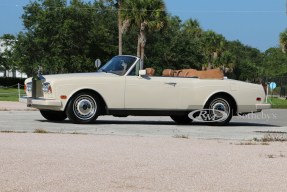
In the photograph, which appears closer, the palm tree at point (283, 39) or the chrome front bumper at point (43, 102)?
the chrome front bumper at point (43, 102)

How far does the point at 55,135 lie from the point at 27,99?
372 cm

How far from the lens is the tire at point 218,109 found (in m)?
14.1

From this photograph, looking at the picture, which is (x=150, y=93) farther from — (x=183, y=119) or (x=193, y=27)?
(x=193, y=27)

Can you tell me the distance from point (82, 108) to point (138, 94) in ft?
4.28

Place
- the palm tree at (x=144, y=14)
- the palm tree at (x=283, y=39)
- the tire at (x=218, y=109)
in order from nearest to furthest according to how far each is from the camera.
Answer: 1. the tire at (x=218, y=109)
2. the palm tree at (x=144, y=14)
3. the palm tree at (x=283, y=39)

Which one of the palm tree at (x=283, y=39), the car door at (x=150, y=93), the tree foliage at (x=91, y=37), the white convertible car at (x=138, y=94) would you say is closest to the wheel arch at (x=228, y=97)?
the white convertible car at (x=138, y=94)

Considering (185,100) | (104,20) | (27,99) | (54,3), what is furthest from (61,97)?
(104,20)

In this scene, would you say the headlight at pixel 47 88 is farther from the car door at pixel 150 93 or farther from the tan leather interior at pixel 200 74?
the tan leather interior at pixel 200 74

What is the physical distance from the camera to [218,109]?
1410cm

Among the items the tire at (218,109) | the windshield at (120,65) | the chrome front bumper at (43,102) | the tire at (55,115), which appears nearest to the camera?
the chrome front bumper at (43,102)

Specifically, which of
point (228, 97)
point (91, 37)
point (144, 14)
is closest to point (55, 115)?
point (228, 97)

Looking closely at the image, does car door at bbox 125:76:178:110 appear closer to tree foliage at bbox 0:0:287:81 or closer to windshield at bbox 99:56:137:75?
windshield at bbox 99:56:137:75

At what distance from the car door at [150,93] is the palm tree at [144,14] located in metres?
36.3

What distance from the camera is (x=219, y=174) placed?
21.4ft
